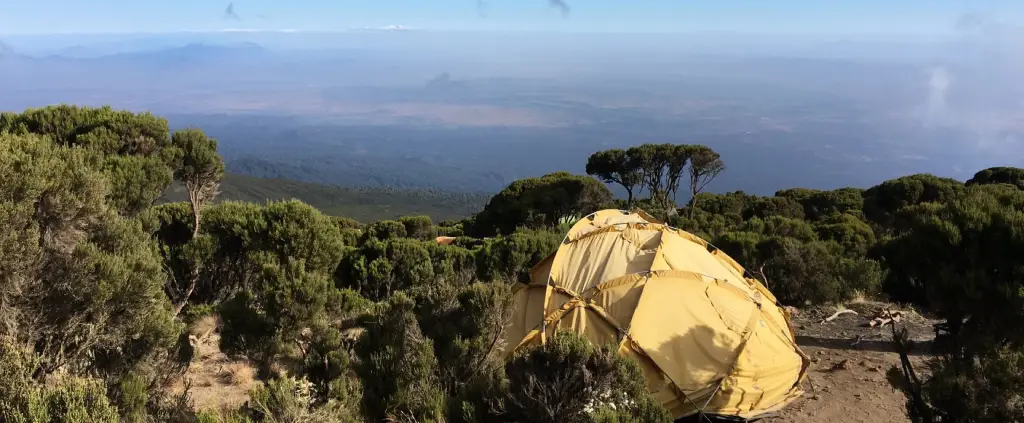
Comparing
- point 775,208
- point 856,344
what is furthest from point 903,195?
point 856,344

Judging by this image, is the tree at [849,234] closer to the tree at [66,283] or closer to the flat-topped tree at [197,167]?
the flat-topped tree at [197,167]

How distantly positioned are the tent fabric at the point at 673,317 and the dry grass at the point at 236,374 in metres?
4.09

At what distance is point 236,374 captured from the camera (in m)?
8.27

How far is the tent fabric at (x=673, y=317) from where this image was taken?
7.36m

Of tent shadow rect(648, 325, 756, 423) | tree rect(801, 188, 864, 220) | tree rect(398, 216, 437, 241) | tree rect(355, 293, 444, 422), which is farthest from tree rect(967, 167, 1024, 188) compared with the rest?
tree rect(355, 293, 444, 422)

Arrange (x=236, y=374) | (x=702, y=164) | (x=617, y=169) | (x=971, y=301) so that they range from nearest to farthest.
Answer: (x=971, y=301) < (x=236, y=374) < (x=702, y=164) < (x=617, y=169)

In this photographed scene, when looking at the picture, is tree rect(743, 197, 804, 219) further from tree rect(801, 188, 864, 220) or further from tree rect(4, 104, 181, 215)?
tree rect(4, 104, 181, 215)

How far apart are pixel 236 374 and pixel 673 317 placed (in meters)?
6.75

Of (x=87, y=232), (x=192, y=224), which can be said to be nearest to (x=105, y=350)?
(x=87, y=232)

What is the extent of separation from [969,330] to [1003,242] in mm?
947

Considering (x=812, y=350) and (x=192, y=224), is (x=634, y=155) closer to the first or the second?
(x=812, y=350)

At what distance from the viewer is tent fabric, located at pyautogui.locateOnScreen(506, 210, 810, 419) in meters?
7.36

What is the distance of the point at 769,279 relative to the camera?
12680mm

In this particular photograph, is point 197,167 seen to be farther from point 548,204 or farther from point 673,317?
point 548,204
